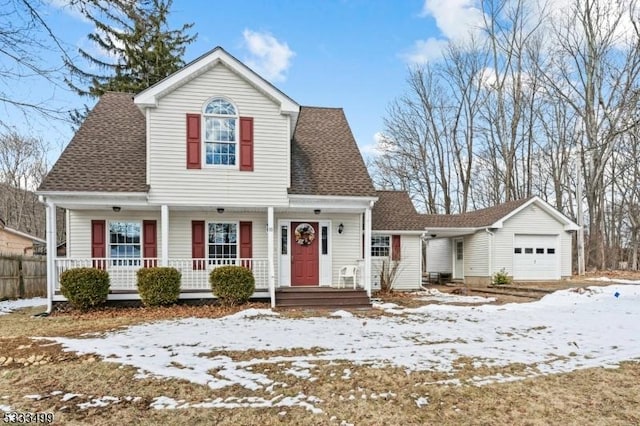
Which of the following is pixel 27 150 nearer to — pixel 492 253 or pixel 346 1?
pixel 346 1

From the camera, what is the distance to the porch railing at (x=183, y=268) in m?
11.4

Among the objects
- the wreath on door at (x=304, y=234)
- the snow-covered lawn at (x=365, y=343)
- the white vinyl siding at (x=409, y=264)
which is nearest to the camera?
the snow-covered lawn at (x=365, y=343)

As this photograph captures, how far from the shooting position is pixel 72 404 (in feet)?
14.1

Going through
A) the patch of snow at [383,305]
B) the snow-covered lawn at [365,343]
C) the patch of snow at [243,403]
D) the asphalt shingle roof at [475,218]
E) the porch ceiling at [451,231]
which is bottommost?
the patch of snow at [383,305]

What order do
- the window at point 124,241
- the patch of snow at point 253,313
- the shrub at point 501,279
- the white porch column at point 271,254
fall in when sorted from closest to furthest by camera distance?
the patch of snow at point 253,313 < the white porch column at point 271,254 < the window at point 124,241 < the shrub at point 501,279

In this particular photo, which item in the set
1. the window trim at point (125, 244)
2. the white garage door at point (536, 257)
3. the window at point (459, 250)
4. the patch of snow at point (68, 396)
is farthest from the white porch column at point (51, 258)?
the white garage door at point (536, 257)

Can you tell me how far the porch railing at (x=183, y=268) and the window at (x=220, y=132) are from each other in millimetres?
2946

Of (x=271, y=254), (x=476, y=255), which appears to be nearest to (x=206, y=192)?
(x=271, y=254)

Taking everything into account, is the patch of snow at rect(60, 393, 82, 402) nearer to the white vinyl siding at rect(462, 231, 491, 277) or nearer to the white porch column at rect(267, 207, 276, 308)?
the white porch column at rect(267, 207, 276, 308)

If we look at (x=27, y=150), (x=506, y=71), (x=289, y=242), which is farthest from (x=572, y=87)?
(x=27, y=150)

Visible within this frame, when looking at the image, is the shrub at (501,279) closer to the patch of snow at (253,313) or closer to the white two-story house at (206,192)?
the white two-story house at (206,192)

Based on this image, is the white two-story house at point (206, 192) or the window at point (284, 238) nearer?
the white two-story house at point (206, 192)

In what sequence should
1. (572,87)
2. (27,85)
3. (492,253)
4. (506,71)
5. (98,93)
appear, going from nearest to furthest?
1. (27,85)
2. (492,253)
3. (98,93)
4. (572,87)
5. (506,71)

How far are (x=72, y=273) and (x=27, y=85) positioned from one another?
22.2ft
